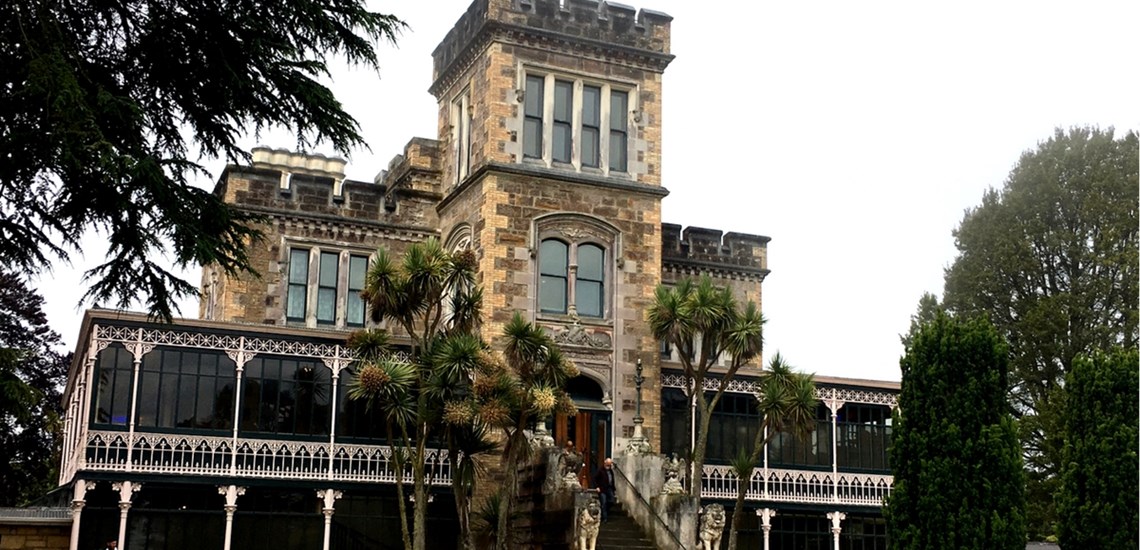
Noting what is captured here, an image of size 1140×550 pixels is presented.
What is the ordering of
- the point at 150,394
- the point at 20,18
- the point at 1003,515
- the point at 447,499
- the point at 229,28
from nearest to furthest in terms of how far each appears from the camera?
the point at 20,18 → the point at 229,28 → the point at 1003,515 → the point at 150,394 → the point at 447,499

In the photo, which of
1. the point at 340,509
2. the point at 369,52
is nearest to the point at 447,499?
the point at 340,509

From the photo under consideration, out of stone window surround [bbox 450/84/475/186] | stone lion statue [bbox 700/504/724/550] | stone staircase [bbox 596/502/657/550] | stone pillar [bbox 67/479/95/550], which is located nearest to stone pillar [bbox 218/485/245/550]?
stone pillar [bbox 67/479/95/550]

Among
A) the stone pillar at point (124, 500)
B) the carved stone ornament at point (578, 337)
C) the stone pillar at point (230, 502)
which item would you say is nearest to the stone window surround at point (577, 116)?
the carved stone ornament at point (578, 337)

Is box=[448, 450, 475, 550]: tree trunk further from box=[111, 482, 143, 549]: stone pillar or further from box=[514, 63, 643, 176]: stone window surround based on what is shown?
box=[514, 63, 643, 176]: stone window surround

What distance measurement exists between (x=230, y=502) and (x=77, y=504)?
2833 millimetres

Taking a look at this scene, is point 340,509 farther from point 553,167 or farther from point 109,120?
point 109,120

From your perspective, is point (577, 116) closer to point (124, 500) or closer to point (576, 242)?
point (576, 242)

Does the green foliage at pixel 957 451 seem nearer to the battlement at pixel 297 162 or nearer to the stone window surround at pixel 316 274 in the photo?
the stone window surround at pixel 316 274

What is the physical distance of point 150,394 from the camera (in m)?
26.6

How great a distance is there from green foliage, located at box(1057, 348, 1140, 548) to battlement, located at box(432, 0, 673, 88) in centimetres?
1238

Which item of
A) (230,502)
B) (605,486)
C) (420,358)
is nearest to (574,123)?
(420,358)

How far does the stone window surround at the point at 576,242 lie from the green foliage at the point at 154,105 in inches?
555

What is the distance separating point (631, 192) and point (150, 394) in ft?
38.0

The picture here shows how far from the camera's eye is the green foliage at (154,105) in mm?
13984
